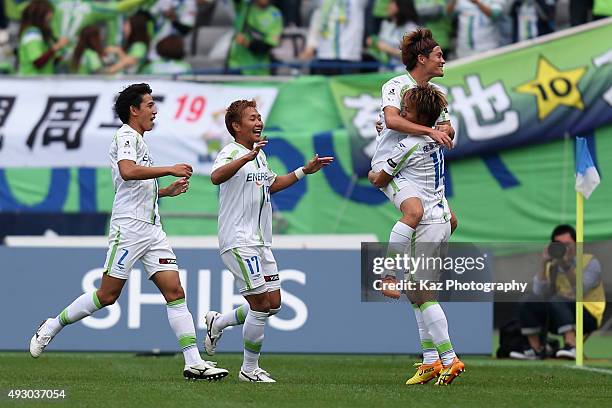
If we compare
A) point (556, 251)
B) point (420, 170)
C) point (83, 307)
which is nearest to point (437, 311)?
point (420, 170)

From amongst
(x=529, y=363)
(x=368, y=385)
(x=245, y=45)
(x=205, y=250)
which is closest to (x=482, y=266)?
(x=529, y=363)

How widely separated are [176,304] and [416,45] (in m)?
2.74

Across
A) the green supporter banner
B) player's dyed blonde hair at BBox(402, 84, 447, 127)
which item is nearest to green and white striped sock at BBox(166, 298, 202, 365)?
player's dyed blonde hair at BBox(402, 84, 447, 127)

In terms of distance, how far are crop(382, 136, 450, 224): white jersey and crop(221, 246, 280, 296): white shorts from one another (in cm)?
116

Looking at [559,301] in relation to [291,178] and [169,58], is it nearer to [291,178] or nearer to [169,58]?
[291,178]

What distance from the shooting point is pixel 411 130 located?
10.9 m

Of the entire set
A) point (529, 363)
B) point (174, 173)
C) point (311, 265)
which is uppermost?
point (174, 173)

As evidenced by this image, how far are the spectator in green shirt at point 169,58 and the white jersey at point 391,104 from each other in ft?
29.9

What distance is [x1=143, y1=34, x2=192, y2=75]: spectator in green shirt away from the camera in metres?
20.2

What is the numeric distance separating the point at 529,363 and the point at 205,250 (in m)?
3.60

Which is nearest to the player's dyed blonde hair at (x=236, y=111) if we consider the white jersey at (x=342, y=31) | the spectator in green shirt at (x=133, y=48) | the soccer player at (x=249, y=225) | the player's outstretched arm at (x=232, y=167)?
the soccer player at (x=249, y=225)

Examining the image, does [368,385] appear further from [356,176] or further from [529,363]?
[356,176]

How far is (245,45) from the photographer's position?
20.3 m

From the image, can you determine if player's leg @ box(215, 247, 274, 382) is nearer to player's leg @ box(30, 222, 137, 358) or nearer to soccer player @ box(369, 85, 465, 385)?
player's leg @ box(30, 222, 137, 358)
